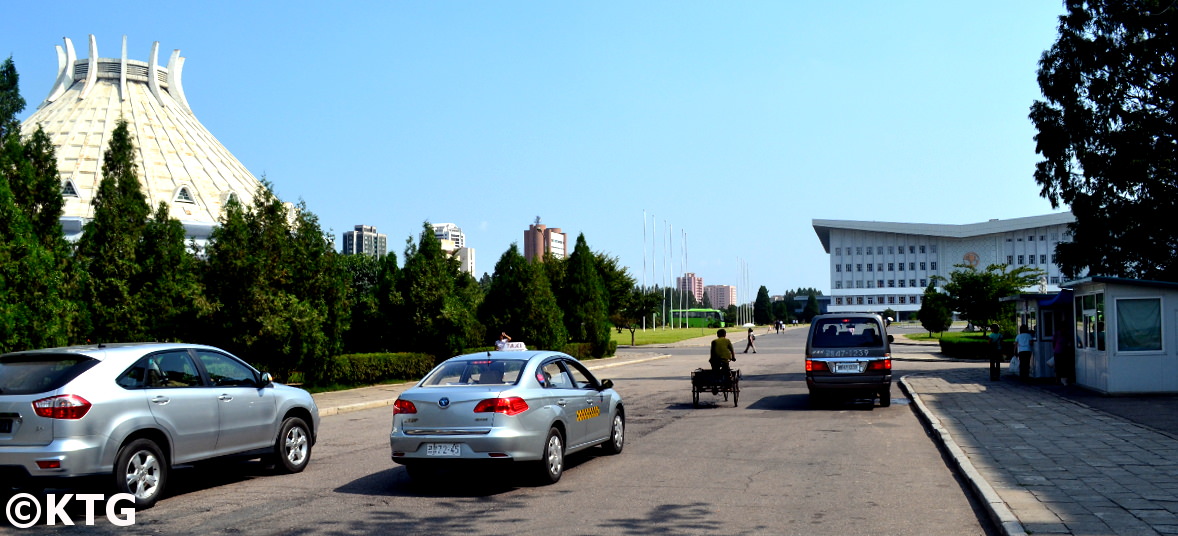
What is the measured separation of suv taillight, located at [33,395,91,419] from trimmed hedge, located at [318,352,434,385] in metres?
17.2

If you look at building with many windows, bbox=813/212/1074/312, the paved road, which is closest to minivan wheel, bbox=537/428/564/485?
the paved road

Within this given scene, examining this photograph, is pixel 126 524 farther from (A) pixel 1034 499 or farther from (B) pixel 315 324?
(B) pixel 315 324

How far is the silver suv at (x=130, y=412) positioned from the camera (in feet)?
25.7

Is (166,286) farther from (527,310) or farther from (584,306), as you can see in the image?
(584,306)

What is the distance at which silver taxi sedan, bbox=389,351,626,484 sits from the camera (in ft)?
30.2

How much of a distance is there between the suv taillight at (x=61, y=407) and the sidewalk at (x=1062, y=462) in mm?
7726

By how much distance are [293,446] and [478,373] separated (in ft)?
8.52

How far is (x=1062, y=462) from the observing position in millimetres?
10531

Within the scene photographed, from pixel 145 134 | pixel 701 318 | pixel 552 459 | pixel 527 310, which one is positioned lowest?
pixel 552 459

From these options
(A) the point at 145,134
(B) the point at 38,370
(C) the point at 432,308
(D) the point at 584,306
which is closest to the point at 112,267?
(C) the point at 432,308

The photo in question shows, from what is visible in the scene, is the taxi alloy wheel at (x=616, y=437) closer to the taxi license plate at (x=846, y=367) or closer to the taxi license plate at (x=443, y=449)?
the taxi license plate at (x=443, y=449)

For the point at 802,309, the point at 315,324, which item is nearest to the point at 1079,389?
the point at 315,324

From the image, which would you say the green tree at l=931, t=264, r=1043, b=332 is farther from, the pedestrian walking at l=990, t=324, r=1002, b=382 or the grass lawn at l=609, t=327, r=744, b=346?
the grass lawn at l=609, t=327, r=744, b=346

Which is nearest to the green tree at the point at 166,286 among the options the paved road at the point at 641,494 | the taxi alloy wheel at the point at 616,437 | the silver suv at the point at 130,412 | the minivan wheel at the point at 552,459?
the paved road at the point at 641,494
